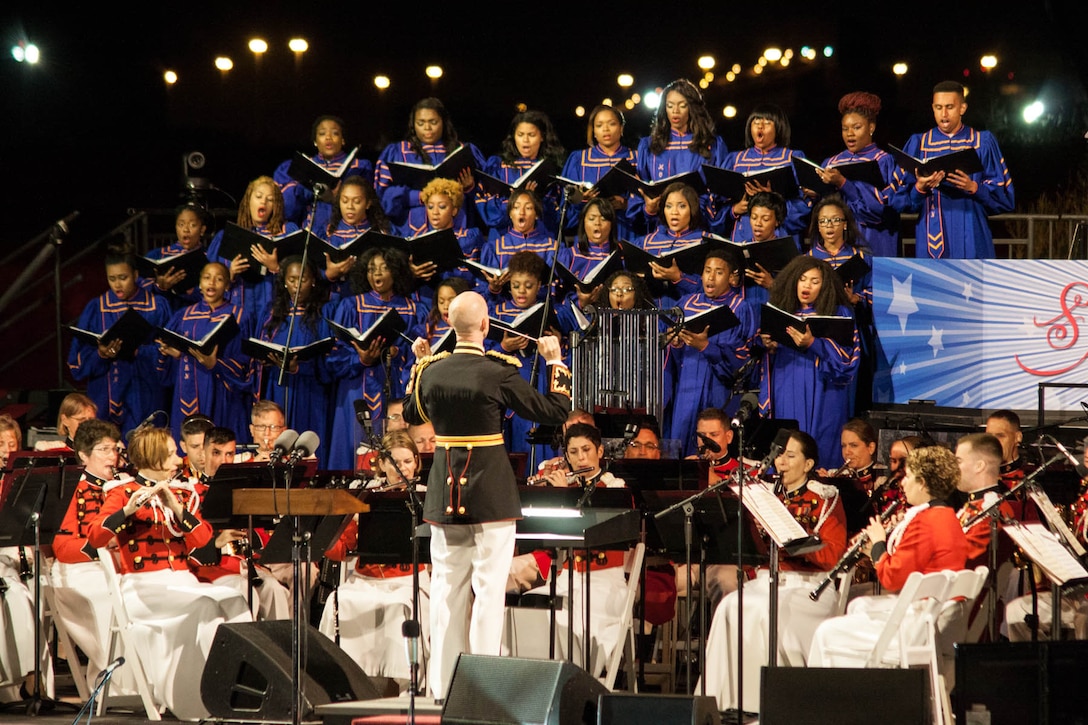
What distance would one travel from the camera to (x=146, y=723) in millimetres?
5961

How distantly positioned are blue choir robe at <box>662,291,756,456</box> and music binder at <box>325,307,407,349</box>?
179cm

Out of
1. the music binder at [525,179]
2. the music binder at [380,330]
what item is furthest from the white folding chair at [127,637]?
the music binder at [525,179]

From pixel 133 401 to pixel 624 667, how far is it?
510 centimetres

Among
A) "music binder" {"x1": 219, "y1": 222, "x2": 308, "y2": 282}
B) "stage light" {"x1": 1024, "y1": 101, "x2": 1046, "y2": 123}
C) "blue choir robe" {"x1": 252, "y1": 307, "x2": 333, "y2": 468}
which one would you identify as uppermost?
"stage light" {"x1": 1024, "y1": 101, "x2": 1046, "y2": 123}

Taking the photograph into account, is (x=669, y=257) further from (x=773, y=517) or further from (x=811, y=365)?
(x=773, y=517)

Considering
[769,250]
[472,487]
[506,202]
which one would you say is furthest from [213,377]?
[472,487]

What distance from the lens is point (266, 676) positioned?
510 cm

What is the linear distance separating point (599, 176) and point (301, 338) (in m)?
2.44

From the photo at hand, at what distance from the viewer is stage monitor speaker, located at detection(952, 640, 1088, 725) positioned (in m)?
4.22

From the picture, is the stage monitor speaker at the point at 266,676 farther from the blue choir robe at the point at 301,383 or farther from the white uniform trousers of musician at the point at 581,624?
the blue choir robe at the point at 301,383

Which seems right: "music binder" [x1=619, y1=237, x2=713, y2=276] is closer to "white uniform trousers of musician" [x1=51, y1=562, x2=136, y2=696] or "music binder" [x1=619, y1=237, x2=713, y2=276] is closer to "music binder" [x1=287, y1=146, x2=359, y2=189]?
"music binder" [x1=287, y1=146, x2=359, y2=189]

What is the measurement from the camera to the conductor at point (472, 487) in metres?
5.14

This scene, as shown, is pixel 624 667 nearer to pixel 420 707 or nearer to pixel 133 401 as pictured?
pixel 420 707

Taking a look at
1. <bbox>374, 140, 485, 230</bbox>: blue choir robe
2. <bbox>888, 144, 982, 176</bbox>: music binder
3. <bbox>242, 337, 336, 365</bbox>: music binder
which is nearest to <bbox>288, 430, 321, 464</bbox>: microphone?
<bbox>242, 337, 336, 365</bbox>: music binder
